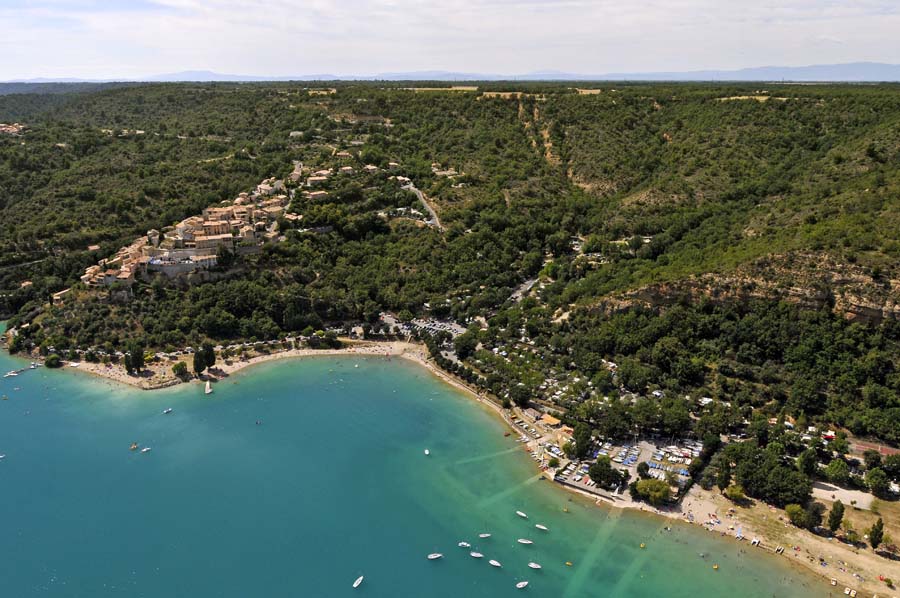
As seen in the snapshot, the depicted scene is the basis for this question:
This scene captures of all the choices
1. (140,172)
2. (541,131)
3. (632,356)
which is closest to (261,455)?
(632,356)

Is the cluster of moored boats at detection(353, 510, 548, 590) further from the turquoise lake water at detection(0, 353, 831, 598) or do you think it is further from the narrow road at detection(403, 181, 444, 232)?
the narrow road at detection(403, 181, 444, 232)

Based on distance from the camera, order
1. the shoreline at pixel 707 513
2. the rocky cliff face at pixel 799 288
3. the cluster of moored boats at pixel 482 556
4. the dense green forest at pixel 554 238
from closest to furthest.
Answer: the shoreline at pixel 707 513
the cluster of moored boats at pixel 482 556
the rocky cliff face at pixel 799 288
the dense green forest at pixel 554 238

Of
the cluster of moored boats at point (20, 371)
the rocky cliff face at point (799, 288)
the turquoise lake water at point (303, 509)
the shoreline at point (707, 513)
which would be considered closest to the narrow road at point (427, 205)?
the shoreline at point (707, 513)

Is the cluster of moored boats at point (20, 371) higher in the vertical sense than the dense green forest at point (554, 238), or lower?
lower

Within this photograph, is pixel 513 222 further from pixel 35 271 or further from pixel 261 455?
pixel 35 271

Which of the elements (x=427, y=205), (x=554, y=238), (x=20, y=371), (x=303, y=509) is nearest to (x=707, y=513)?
(x=303, y=509)

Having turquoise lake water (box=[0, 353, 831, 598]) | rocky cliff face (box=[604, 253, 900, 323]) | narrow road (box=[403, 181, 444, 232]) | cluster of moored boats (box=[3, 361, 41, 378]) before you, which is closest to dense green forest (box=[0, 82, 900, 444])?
rocky cliff face (box=[604, 253, 900, 323])

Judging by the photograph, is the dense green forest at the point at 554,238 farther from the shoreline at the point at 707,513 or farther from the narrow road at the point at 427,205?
the shoreline at the point at 707,513
